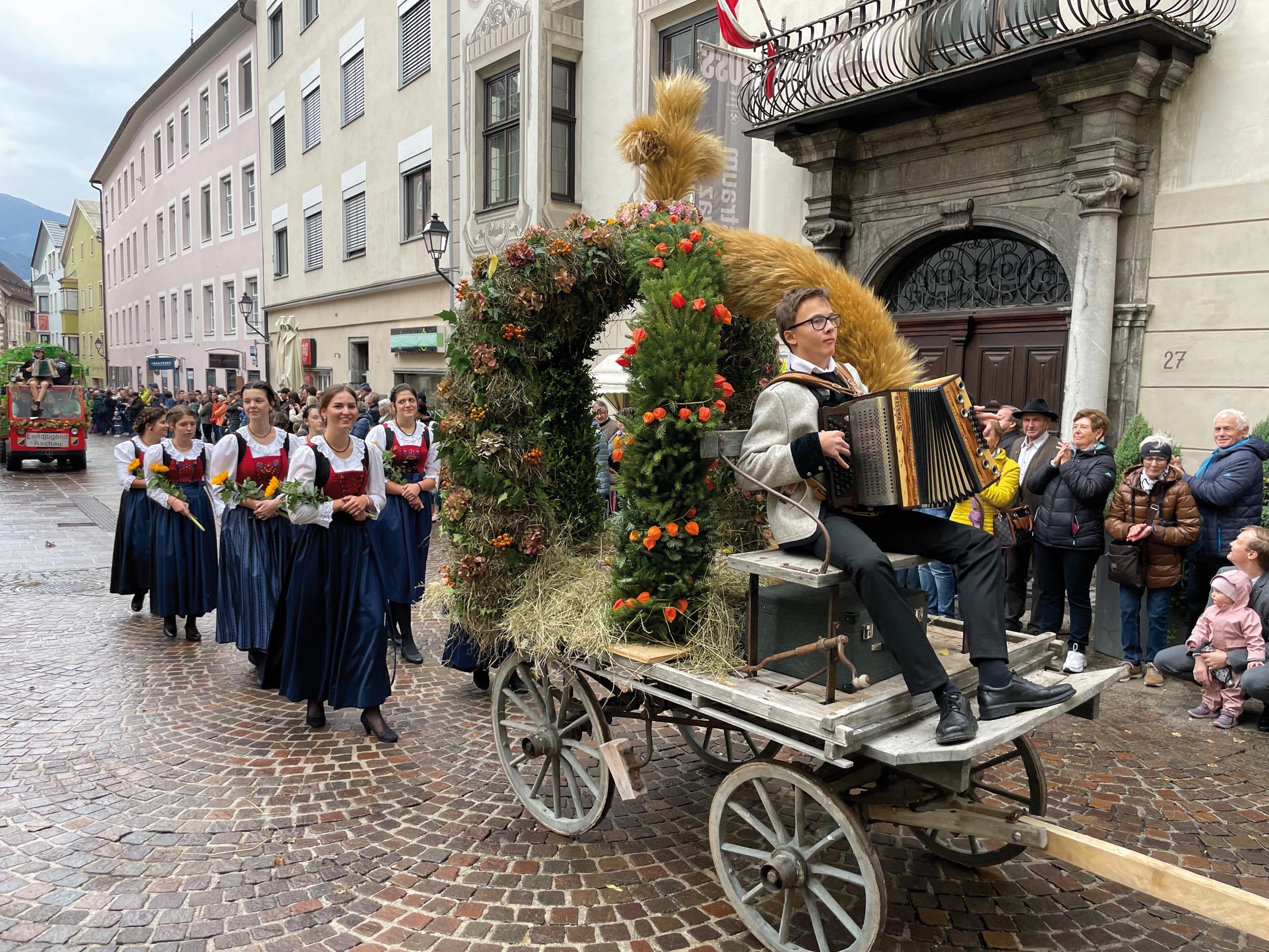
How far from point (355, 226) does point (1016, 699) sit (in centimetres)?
2180

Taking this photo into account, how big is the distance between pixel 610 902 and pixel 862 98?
8026mm

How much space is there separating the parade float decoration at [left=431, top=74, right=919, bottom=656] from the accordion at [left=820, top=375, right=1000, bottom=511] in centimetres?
57

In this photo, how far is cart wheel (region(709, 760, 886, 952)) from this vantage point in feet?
9.43

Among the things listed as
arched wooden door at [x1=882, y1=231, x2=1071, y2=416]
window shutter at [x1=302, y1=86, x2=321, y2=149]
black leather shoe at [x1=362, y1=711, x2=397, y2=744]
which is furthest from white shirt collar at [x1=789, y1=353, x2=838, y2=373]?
window shutter at [x1=302, y1=86, x2=321, y2=149]

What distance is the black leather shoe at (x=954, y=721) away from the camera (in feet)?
9.23

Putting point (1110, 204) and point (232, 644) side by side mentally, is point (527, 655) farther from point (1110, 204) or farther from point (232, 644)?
point (1110, 204)

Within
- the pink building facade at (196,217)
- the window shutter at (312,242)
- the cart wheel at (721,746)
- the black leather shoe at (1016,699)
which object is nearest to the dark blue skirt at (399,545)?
the cart wheel at (721,746)

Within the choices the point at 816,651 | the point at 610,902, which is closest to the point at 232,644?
the point at 610,902

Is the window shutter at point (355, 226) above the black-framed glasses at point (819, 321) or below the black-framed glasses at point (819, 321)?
above

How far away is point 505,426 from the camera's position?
4.26 meters

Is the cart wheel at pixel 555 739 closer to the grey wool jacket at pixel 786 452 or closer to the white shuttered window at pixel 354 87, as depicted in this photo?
the grey wool jacket at pixel 786 452

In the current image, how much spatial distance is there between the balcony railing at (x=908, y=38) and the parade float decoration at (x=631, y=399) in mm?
4935

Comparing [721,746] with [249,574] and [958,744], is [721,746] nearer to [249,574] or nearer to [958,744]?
[958,744]

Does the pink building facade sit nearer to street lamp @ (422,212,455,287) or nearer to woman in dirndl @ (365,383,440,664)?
street lamp @ (422,212,455,287)
